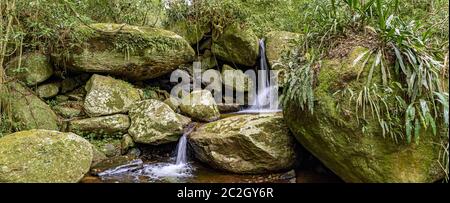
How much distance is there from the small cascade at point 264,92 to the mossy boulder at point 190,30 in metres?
1.54

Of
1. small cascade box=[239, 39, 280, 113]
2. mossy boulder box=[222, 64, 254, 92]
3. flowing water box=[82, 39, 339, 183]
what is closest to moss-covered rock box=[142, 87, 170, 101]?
flowing water box=[82, 39, 339, 183]

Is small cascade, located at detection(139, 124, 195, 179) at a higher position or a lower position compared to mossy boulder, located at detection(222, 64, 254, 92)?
lower

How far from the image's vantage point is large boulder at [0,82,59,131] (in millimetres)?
4352

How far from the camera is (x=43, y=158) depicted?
10.6ft

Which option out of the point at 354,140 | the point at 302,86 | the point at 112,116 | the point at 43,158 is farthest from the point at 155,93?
the point at 354,140

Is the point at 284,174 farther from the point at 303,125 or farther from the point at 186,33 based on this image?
the point at 186,33

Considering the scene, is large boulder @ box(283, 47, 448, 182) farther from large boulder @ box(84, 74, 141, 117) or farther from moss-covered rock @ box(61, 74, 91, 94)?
moss-covered rock @ box(61, 74, 91, 94)

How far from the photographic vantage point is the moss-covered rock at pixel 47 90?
200 inches

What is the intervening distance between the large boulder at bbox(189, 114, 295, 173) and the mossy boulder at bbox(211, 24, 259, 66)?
3260 mm

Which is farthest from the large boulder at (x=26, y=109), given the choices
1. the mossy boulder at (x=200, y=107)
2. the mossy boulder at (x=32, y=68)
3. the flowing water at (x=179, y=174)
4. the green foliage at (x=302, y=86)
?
the green foliage at (x=302, y=86)

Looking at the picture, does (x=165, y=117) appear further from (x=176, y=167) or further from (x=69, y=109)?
(x=69, y=109)

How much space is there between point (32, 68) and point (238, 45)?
167 inches

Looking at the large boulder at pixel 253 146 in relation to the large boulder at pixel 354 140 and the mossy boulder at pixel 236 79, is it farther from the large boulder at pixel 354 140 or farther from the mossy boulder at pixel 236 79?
the mossy boulder at pixel 236 79
